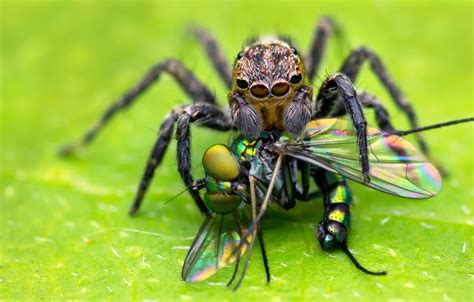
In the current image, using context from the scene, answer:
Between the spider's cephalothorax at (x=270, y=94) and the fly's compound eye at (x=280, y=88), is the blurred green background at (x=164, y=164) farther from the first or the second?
the fly's compound eye at (x=280, y=88)

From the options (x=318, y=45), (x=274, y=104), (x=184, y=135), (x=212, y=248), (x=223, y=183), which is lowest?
(x=212, y=248)

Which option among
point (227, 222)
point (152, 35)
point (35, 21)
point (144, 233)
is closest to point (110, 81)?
point (152, 35)

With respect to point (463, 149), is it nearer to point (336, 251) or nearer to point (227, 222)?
point (336, 251)

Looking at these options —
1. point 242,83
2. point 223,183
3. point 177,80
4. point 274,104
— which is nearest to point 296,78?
point 274,104

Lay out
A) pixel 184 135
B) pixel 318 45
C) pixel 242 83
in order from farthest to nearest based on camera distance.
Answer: pixel 318 45 < pixel 242 83 < pixel 184 135

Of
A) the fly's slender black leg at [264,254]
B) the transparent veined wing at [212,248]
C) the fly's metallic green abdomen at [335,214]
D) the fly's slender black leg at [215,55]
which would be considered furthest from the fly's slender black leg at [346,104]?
the fly's slender black leg at [215,55]

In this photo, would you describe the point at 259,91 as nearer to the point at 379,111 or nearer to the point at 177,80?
the point at 379,111

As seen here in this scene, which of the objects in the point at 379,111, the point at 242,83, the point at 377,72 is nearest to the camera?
the point at 242,83
